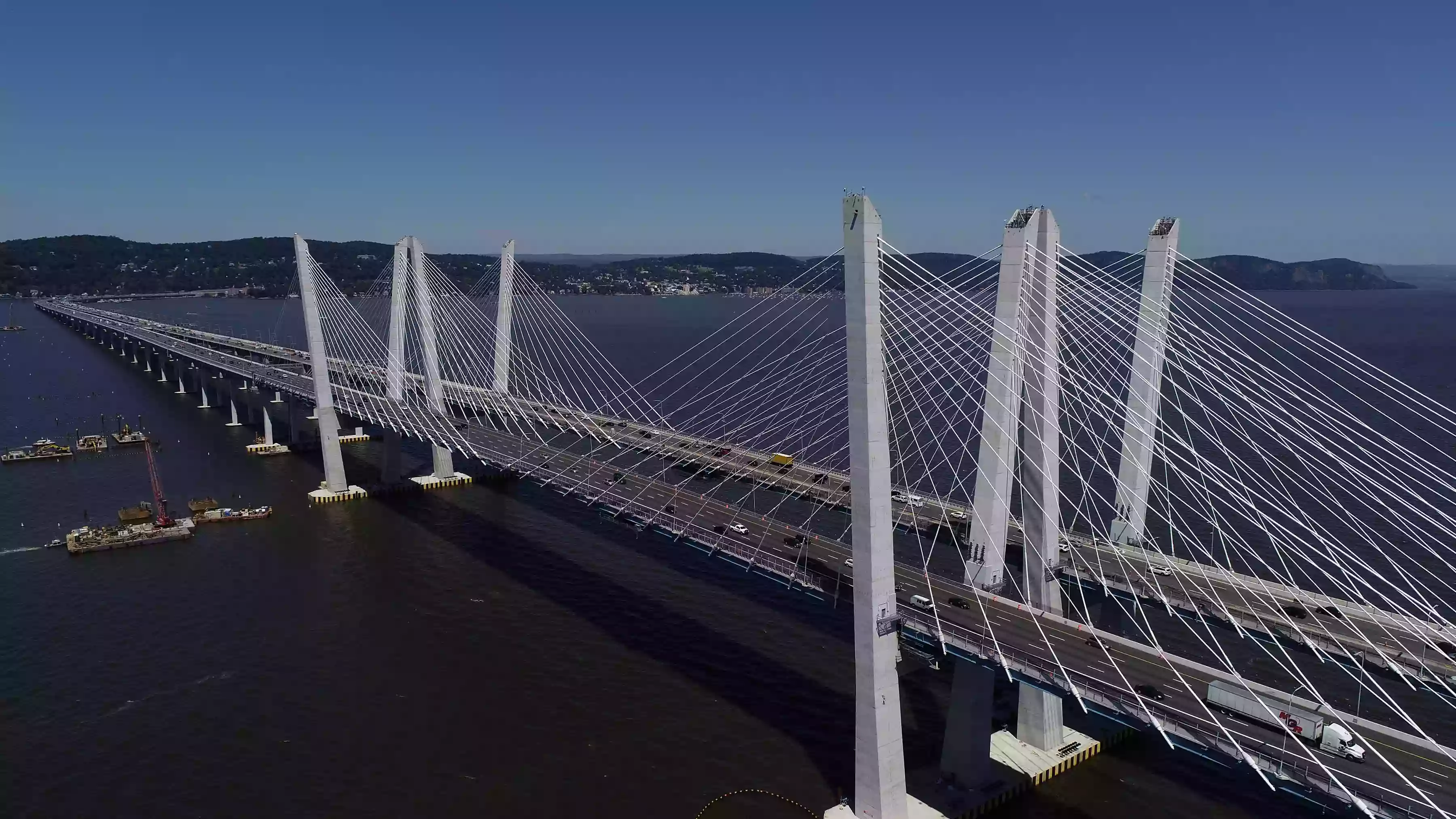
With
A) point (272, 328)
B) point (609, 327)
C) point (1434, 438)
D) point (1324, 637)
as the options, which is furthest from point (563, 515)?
point (272, 328)

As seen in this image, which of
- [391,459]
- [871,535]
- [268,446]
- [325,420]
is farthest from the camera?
[268,446]

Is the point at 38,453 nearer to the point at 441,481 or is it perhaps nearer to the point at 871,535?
the point at 441,481

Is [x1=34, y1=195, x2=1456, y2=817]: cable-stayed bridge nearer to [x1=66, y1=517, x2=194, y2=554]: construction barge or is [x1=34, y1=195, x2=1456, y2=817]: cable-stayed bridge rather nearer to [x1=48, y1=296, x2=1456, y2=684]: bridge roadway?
[x1=48, y1=296, x2=1456, y2=684]: bridge roadway

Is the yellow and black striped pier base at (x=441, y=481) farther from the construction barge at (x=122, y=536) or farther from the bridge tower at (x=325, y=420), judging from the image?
the construction barge at (x=122, y=536)

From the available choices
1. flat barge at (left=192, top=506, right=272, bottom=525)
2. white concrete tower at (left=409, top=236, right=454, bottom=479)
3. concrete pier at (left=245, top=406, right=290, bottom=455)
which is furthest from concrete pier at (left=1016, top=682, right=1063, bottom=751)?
concrete pier at (left=245, top=406, right=290, bottom=455)

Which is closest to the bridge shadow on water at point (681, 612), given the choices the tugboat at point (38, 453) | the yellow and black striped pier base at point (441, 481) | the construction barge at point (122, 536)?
the yellow and black striped pier base at point (441, 481)

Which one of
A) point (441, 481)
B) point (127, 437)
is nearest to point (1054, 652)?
point (441, 481)
